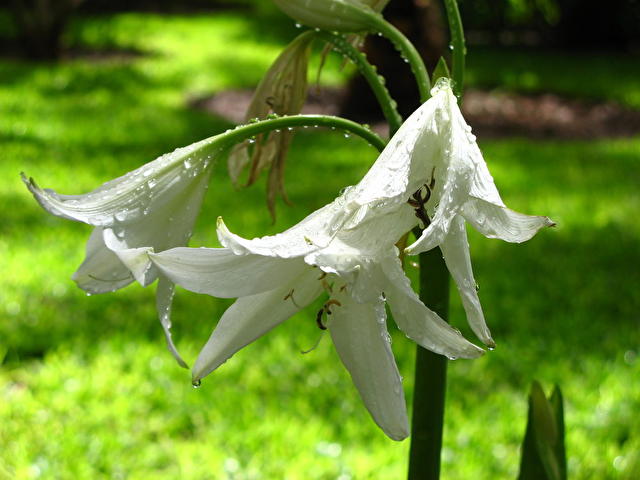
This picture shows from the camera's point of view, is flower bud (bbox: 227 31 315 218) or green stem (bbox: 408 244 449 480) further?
flower bud (bbox: 227 31 315 218)

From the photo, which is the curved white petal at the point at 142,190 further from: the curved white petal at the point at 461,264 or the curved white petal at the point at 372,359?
the curved white petal at the point at 461,264

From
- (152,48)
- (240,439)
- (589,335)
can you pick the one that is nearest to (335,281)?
(240,439)

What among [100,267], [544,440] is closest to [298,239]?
[100,267]

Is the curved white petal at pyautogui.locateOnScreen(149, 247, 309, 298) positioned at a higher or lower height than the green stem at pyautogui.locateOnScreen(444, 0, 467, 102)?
lower

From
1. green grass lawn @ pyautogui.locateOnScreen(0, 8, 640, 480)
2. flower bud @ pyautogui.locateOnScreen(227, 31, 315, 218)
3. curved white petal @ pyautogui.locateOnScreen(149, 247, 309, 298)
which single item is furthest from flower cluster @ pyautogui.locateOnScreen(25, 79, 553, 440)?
green grass lawn @ pyautogui.locateOnScreen(0, 8, 640, 480)

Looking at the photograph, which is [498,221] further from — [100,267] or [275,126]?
[100,267]

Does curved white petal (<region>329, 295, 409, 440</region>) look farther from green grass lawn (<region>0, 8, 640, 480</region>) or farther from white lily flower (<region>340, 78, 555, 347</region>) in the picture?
green grass lawn (<region>0, 8, 640, 480</region>)

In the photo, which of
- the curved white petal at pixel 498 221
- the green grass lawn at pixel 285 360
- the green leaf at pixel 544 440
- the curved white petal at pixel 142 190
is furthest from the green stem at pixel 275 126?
the green grass lawn at pixel 285 360
